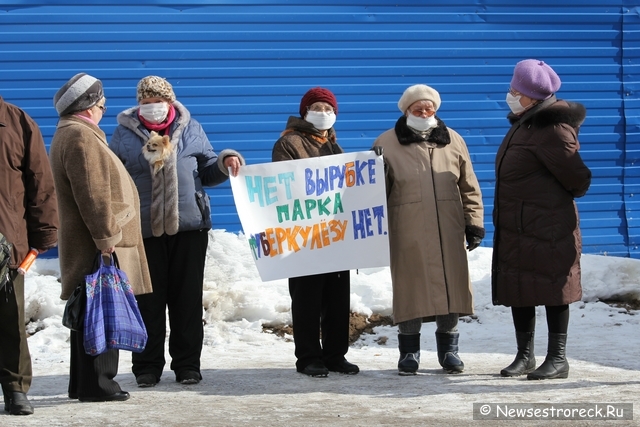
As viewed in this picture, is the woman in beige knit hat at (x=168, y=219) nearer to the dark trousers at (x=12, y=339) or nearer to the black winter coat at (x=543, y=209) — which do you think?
the dark trousers at (x=12, y=339)

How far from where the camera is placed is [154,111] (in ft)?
20.3

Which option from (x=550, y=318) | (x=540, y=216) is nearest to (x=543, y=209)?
(x=540, y=216)

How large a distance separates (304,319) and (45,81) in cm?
423

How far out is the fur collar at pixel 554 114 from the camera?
6.06 metres

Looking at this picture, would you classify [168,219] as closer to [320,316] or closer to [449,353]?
[320,316]

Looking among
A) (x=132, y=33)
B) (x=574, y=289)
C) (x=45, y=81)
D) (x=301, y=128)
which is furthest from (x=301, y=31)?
(x=574, y=289)

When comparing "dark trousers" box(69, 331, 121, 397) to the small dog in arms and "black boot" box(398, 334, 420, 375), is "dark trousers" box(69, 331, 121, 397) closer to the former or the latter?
the small dog in arms

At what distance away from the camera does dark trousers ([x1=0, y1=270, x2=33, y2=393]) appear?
5168mm

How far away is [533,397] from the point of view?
5422 millimetres

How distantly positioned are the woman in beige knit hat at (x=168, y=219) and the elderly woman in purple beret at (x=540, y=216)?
5.85ft

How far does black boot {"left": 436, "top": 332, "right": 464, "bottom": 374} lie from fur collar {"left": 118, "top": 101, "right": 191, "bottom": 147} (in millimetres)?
2152

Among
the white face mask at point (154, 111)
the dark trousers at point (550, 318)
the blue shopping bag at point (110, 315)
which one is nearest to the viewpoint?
the blue shopping bag at point (110, 315)

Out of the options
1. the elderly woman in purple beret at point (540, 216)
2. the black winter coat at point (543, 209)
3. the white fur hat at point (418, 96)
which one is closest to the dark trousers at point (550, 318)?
the elderly woman in purple beret at point (540, 216)

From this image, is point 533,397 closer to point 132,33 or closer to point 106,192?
Result: point 106,192
